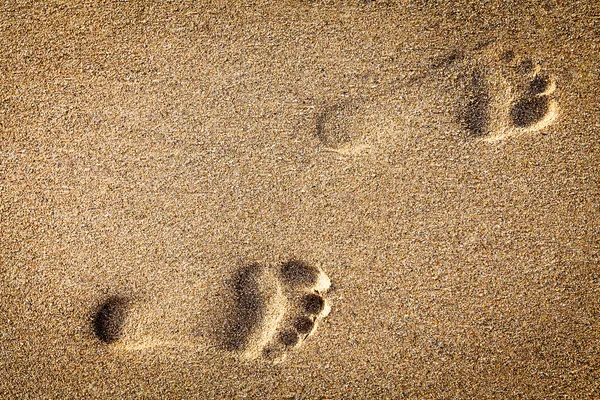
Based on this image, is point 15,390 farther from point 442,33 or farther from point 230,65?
point 442,33

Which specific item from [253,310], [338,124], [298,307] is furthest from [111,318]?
[338,124]

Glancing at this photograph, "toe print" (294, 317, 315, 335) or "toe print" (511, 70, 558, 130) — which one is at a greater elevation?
"toe print" (511, 70, 558, 130)

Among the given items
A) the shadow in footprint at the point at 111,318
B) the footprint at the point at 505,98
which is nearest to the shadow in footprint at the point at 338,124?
the footprint at the point at 505,98

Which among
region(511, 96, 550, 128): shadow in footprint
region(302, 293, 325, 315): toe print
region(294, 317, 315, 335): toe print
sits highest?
region(511, 96, 550, 128): shadow in footprint

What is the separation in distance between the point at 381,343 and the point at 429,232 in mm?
407

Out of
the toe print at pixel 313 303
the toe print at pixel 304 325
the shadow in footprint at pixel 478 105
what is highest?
the shadow in footprint at pixel 478 105

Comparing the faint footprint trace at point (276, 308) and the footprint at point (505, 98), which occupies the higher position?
the footprint at point (505, 98)

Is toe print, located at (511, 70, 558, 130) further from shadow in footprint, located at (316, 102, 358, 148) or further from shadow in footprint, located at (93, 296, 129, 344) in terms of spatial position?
shadow in footprint, located at (93, 296, 129, 344)

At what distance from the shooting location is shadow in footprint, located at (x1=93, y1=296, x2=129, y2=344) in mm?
1502

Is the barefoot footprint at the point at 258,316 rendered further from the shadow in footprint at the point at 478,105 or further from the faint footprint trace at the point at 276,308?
the shadow in footprint at the point at 478,105

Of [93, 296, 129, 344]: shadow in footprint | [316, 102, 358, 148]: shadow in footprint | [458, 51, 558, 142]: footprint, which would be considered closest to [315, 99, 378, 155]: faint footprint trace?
[316, 102, 358, 148]: shadow in footprint

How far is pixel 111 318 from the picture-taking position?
1.50 m

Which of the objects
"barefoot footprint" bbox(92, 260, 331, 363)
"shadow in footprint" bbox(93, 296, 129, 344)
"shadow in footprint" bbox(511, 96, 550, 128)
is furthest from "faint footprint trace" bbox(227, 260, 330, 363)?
"shadow in footprint" bbox(511, 96, 550, 128)

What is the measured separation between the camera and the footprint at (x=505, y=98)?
1.47 meters
